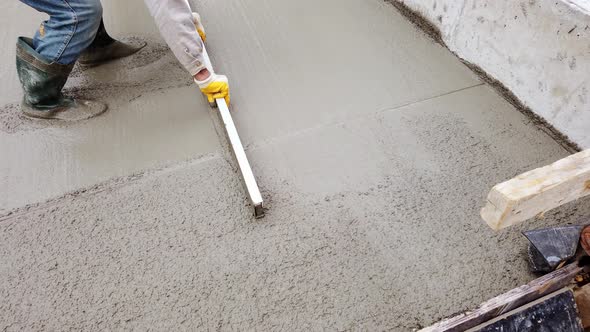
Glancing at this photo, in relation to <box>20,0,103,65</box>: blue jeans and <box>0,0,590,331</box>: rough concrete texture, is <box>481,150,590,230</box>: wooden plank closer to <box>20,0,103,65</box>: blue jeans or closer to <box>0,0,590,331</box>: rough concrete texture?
<box>0,0,590,331</box>: rough concrete texture

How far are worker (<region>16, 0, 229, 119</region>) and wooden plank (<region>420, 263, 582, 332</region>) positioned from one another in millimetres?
1519

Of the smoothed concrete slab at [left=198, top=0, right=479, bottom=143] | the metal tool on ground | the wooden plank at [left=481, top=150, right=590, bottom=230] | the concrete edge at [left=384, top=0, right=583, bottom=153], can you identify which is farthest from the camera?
the smoothed concrete slab at [left=198, top=0, right=479, bottom=143]

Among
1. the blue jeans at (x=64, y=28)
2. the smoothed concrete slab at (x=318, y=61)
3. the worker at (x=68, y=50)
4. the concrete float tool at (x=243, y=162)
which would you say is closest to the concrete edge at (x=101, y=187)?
the concrete float tool at (x=243, y=162)

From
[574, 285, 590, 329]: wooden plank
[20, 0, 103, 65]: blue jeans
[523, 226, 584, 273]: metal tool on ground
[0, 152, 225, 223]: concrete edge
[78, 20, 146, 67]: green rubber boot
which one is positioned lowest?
[0, 152, 225, 223]: concrete edge

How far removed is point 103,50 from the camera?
7.99ft

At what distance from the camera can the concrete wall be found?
161cm

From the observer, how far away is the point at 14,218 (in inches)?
65.2

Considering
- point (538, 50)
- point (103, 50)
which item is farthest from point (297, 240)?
point (103, 50)

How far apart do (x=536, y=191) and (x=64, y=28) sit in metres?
2.19

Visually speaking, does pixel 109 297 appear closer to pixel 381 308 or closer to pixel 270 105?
pixel 381 308

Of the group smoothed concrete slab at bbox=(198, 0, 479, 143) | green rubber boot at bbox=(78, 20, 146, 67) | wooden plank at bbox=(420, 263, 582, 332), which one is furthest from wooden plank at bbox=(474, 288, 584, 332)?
green rubber boot at bbox=(78, 20, 146, 67)

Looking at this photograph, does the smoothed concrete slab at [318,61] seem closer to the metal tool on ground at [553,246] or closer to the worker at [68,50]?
the worker at [68,50]

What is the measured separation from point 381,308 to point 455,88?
139 cm

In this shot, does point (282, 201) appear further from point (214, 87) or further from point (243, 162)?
point (214, 87)
